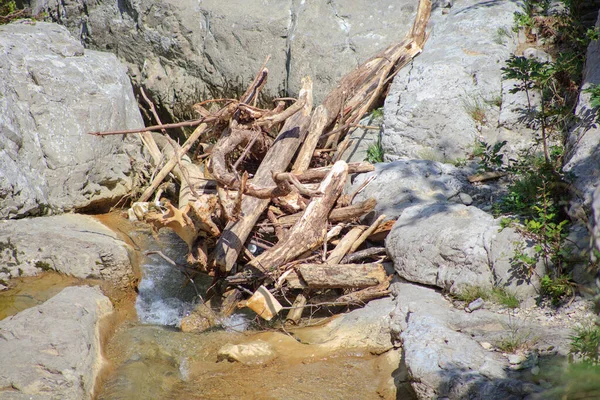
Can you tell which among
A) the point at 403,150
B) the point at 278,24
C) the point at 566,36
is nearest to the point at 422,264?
the point at 403,150

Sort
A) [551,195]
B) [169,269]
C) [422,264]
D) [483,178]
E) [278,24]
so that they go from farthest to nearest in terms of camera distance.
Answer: [278,24]
[169,269]
[483,178]
[422,264]
[551,195]

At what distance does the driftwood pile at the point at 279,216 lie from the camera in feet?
17.9

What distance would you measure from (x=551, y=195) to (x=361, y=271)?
6.00 feet

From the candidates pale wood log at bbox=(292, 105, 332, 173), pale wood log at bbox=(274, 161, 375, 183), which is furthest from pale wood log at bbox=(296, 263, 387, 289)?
pale wood log at bbox=(292, 105, 332, 173)

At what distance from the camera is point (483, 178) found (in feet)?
19.7

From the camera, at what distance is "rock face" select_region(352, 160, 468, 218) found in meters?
5.97

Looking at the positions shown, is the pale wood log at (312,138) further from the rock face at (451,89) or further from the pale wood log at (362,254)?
the pale wood log at (362,254)

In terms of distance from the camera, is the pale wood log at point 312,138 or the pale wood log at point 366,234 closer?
the pale wood log at point 366,234

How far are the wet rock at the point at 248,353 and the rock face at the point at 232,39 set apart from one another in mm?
4449

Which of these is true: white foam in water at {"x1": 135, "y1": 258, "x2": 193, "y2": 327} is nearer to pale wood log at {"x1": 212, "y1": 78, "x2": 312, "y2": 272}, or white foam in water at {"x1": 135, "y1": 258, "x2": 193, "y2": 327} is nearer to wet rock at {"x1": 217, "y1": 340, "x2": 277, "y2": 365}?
pale wood log at {"x1": 212, "y1": 78, "x2": 312, "y2": 272}

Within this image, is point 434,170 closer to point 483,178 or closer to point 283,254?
point 483,178

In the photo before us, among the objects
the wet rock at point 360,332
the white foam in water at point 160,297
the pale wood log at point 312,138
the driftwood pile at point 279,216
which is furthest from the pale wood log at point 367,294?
the pale wood log at point 312,138

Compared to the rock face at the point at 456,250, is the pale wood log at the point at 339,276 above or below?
below

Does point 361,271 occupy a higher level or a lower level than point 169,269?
higher
